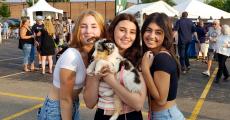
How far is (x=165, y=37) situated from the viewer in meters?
2.78

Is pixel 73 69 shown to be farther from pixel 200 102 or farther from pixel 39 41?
pixel 39 41

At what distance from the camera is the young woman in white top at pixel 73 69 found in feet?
8.79

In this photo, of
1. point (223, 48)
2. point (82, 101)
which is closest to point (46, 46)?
point (82, 101)

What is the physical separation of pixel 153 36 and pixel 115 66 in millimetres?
464

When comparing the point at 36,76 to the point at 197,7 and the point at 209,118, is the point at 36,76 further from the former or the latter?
the point at 197,7

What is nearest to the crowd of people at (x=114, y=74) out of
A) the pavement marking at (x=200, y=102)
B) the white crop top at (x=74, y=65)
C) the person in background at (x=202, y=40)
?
the white crop top at (x=74, y=65)

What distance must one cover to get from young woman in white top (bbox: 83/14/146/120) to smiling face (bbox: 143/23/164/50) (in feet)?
0.28

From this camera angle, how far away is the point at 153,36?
2.76 metres

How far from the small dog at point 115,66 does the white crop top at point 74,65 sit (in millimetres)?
215

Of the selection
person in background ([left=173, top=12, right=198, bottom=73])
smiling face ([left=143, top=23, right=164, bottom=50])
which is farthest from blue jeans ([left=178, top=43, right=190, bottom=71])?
smiling face ([left=143, top=23, right=164, bottom=50])

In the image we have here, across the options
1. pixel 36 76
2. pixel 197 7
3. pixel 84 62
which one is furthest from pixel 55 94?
pixel 197 7

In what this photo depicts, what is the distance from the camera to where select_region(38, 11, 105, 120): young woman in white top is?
105 inches

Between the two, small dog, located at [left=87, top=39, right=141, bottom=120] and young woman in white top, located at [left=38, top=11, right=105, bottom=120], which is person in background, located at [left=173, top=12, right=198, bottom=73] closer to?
young woman in white top, located at [left=38, top=11, right=105, bottom=120]

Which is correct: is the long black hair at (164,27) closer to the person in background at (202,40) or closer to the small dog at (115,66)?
the small dog at (115,66)
